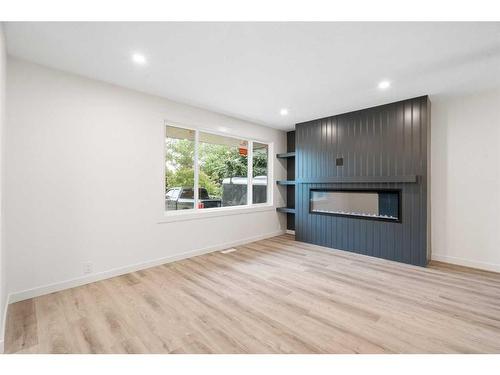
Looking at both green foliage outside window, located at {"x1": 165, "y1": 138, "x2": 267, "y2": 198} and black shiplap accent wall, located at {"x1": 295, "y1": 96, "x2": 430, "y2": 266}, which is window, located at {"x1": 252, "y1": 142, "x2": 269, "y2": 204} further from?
black shiplap accent wall, located at {"x1": 295, "y1": 96, "x2": 430, "y2": 266}

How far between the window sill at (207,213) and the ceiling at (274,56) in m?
1.83

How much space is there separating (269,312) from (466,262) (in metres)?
3.27

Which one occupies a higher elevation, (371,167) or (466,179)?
(371,167)

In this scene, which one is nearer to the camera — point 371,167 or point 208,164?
point 371,167

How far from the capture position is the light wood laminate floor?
A: 5.75 feet

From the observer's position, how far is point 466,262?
Answer: 3430 millimetres

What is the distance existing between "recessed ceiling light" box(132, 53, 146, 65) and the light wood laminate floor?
252 centimetres

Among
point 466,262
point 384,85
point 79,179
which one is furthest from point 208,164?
point 466,262

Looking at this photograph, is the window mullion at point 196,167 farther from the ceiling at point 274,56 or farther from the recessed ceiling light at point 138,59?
the recessed ceiling light at point 138,59

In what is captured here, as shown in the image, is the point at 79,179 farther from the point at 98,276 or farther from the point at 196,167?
the point at 196,167

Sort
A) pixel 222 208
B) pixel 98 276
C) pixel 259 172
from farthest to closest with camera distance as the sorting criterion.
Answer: pixel 259 172
pixel 222 208
pixel 98 276

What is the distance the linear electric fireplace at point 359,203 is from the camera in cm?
372

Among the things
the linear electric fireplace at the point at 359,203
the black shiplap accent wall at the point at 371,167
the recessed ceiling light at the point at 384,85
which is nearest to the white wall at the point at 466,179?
the black shiplap accent wall at the point at 371,167

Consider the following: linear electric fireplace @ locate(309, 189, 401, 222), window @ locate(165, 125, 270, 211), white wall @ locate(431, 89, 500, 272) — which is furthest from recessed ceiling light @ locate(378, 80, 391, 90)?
window @ locate(165, 125, 270, 211)
